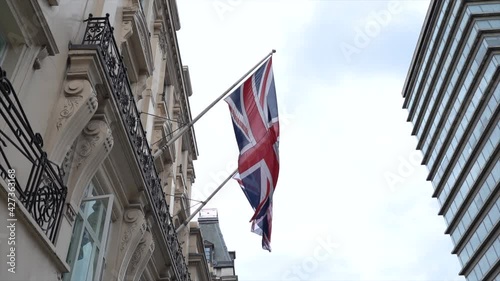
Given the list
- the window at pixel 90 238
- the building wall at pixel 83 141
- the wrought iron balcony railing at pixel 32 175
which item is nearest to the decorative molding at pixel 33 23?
the building wall at pixel 83 141

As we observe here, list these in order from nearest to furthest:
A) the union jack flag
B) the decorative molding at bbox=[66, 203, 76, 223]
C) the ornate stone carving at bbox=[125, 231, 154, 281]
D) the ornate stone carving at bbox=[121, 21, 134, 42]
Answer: the decorative molding at bbox=[66, 203, 76, 223] → the ornate stone carving at bbox=[125, 231, 154, 281] → the ornate stone carving at bbox=[121, 21, 134, 42] → the union jack flag

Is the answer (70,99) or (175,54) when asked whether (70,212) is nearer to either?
(70,99)

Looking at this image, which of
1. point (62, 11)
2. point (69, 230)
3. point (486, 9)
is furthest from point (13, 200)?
point (486, 9)

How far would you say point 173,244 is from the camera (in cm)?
1608

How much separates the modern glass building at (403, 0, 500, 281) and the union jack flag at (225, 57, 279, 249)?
3890cm

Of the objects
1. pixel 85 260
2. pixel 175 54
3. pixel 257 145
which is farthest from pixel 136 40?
pixel 175 54

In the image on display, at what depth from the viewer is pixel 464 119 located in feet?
175

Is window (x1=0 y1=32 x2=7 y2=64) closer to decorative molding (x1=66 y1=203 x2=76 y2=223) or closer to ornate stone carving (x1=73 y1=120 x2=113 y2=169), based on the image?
ornate stone carving (x1=73 y1=120 x2=113 y2=169)

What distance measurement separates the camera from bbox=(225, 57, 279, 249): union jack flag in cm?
1349

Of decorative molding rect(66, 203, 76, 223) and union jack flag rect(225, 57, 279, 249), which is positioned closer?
decorative molding rect(66, 203, 76, 223)

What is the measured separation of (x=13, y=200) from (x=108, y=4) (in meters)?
7.42

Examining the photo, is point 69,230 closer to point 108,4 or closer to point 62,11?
point 62,11

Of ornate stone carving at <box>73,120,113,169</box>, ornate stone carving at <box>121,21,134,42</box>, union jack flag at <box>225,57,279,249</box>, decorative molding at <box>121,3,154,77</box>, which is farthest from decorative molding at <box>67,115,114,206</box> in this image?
union jack flag at <box>225,57,279,249</box>

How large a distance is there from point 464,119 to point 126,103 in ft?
161
